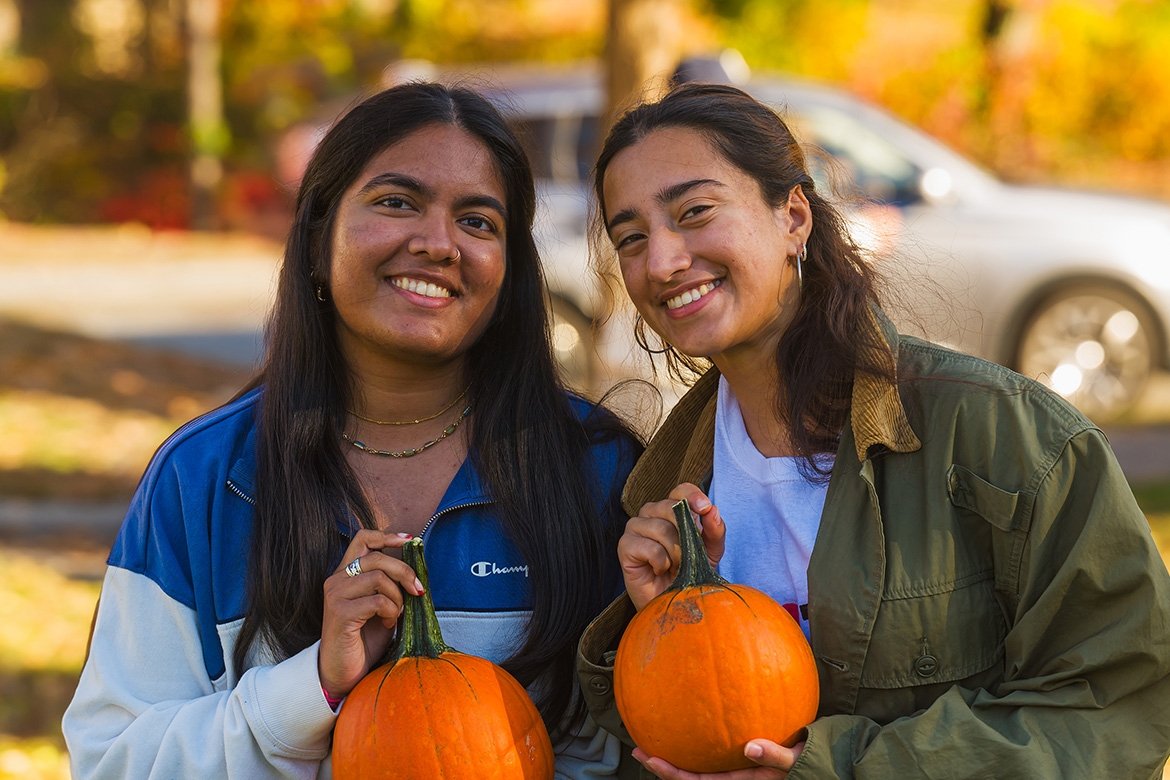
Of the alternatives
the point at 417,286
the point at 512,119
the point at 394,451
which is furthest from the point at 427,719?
the point at 512,119


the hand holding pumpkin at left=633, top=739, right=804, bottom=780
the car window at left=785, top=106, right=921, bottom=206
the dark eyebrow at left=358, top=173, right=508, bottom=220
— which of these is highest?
the car window at left=785, top=106, right=921, bottom=206

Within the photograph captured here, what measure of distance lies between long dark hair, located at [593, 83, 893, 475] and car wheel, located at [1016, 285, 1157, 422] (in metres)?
7.11

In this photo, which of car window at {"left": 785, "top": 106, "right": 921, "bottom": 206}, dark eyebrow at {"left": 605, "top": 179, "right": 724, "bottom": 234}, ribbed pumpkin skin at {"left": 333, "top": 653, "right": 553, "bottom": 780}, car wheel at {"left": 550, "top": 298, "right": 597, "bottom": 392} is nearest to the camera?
ribbed pumpkin skin at {"left": 333, "top": 653, "right": 553, "bottom": 780}

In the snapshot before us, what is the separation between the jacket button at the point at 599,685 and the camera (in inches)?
109

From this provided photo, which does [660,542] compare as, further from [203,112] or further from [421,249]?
[203,112]

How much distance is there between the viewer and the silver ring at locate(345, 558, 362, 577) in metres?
2.59

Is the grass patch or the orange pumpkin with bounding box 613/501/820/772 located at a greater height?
the orange pumpkin with bounding box 613/501/820/772

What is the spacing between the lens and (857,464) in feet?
8.70

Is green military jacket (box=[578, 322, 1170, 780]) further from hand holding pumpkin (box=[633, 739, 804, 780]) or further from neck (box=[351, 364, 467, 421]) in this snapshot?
neck (box=[351, 364, 467, 421])

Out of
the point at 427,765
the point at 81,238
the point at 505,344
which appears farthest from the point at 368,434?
the point at 81,238

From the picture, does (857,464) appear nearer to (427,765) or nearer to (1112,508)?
(1112,508)

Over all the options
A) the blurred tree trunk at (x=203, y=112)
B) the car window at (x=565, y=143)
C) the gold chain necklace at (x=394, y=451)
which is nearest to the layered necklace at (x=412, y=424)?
the gold chain necklace at (x=394, y=451)

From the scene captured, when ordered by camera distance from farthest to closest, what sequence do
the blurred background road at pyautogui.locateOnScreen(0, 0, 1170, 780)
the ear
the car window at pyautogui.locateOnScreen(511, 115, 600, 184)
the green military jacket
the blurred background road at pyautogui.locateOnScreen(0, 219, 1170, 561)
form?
the car window at pyautogui.locateOnScreen(511, 115, 600, 184) → the blurred background road at pyautogui.locateOnScreen(0, 219, 1170, 561) → the blurred background road at pyautogui.locateOnScreen(0, 0, 1170, 780) → the ear → the green military jacket

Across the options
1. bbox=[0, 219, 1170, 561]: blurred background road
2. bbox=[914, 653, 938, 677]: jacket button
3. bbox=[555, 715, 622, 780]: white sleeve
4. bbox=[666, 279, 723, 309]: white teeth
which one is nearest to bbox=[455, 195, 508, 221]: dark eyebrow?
bbox=[666, 279, 723, 309]: white teeth
